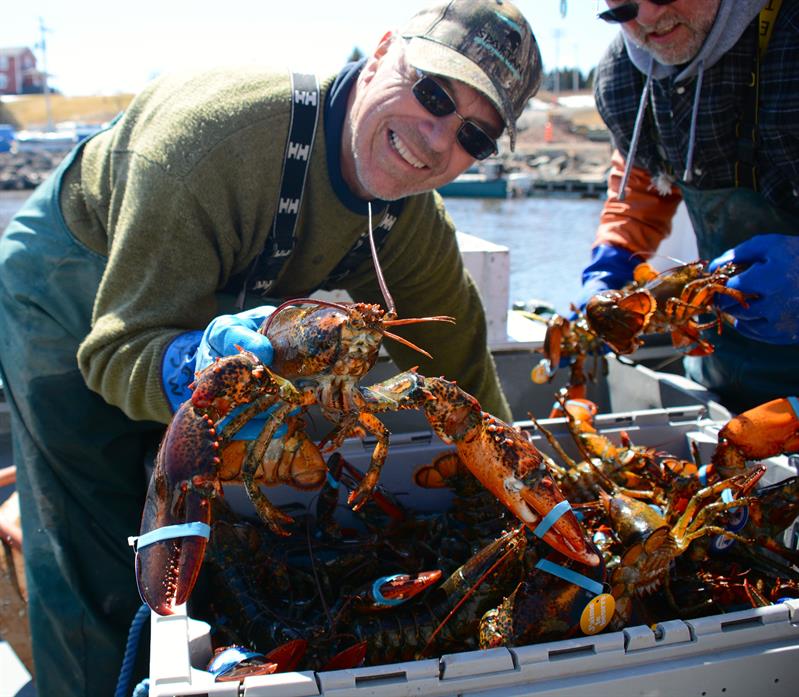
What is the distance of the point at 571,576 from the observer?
1562 mm

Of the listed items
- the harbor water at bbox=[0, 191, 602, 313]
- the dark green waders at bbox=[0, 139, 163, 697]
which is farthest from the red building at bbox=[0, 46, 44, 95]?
the dark green waders at bbox=[0, 139, 163, 697]

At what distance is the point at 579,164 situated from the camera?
112 feet

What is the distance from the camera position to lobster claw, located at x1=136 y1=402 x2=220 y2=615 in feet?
4.22

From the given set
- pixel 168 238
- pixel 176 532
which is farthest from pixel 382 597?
pixel 168 238

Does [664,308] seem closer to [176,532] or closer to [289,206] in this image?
[289,206]

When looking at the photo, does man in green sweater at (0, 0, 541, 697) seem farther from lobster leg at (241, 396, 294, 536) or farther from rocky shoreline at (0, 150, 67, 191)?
rocky shoreline at (0, 150, 67, 191)

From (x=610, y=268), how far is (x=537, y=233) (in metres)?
16.1

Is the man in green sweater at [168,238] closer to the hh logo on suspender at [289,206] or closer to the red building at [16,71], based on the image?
the hh logo on suspender at [289,206]

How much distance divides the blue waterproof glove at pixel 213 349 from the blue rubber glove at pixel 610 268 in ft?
5.23

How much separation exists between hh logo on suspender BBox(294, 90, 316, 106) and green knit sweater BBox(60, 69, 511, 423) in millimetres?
29

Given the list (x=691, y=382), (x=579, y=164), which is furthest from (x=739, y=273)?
(x=579, y=164)

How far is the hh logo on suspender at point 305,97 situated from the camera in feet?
6.71

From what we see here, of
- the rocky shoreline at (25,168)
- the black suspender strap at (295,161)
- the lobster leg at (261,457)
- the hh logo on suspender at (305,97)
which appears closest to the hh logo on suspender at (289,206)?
the black suspender strap at (295,161)

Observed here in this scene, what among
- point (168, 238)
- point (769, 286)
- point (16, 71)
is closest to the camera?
point (168, 238)
